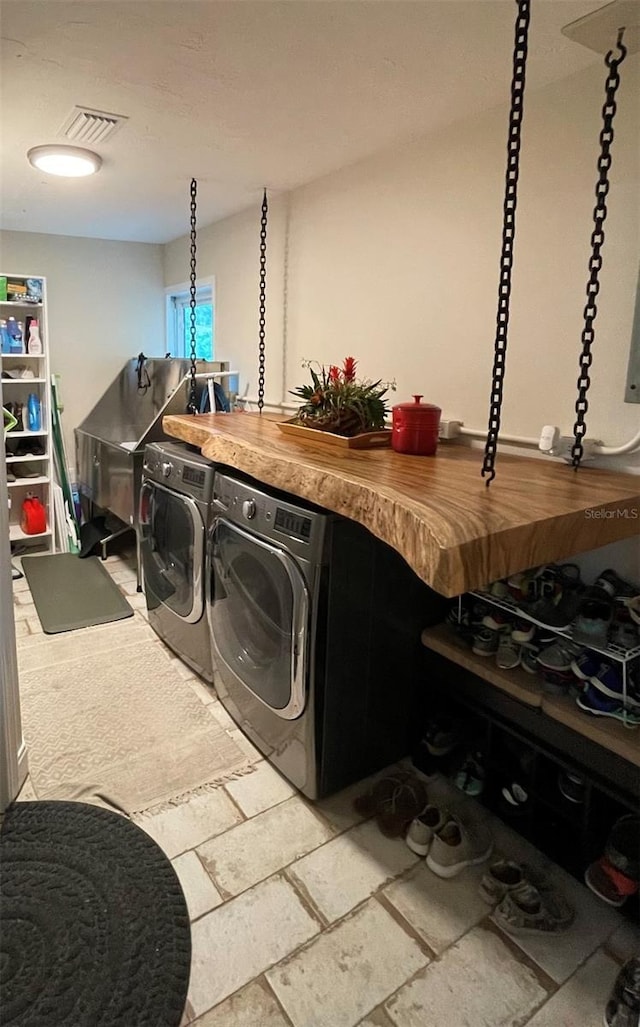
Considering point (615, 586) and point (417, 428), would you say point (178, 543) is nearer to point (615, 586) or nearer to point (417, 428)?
point (417, 428)

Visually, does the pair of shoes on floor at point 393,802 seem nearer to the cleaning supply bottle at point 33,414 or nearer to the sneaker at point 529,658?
the sneaker at point 529,658

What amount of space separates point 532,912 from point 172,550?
181 cm

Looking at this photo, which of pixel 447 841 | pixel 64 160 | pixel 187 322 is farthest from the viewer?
pixel 187 322

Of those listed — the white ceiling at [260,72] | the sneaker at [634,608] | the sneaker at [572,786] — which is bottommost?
the sneaker at [572,786]

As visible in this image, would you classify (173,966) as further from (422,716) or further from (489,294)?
(489,294)

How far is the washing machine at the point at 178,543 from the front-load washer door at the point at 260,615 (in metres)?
0.15

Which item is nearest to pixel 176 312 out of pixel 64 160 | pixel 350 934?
pixel 64 160

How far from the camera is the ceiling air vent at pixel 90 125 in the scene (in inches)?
78.7

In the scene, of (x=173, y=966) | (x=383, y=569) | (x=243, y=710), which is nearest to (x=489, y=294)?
(x=383, y=569)

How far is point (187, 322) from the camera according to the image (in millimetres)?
4602

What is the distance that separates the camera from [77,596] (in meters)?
3.23

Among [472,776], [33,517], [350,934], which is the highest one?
[33,517]

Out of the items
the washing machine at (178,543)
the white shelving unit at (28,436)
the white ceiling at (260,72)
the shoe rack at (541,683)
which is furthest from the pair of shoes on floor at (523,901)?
the white shelving unit at (28,436)

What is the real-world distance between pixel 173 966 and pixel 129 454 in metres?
2.51
